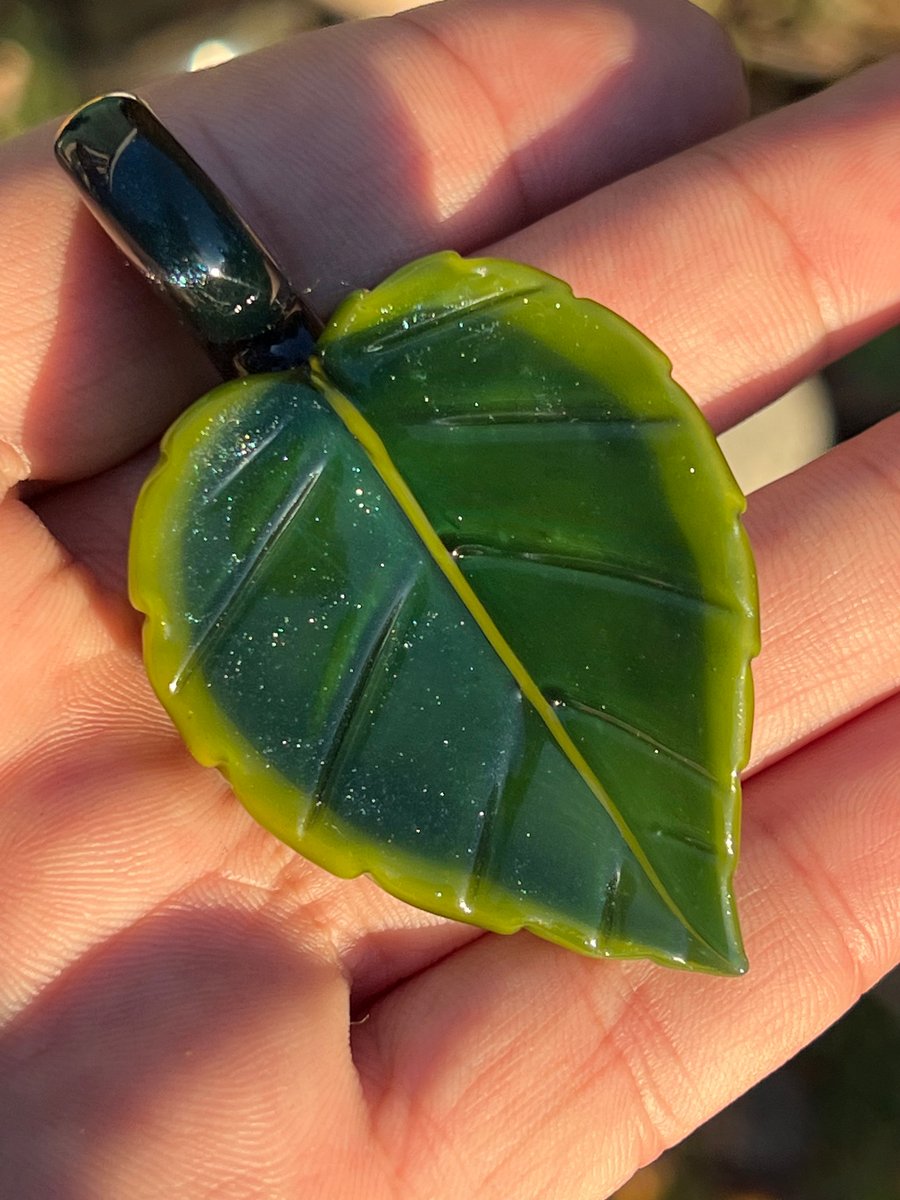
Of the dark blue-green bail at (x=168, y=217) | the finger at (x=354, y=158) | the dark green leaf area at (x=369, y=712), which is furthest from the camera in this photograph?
the finger at (x=354, y=158)

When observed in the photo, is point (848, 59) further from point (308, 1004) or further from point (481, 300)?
point (308, 1004)

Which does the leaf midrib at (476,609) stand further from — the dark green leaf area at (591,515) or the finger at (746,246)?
the finger at (746,246)

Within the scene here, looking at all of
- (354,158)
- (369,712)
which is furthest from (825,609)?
(354,158)

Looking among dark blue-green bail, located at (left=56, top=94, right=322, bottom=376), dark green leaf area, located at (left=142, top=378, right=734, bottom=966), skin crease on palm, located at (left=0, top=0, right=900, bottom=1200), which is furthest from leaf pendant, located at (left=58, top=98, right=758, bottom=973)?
skin crease on palm, located at (left=0, top=0, right=900, bottom=1200)

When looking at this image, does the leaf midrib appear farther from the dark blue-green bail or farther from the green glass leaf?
the dark blue-green bail

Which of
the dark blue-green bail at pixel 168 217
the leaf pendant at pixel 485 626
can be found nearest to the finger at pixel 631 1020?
the leaf pendant at pixel 485 626

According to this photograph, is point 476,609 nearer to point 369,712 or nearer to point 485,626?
point 485,626

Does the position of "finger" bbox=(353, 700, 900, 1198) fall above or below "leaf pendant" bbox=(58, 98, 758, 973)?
below
